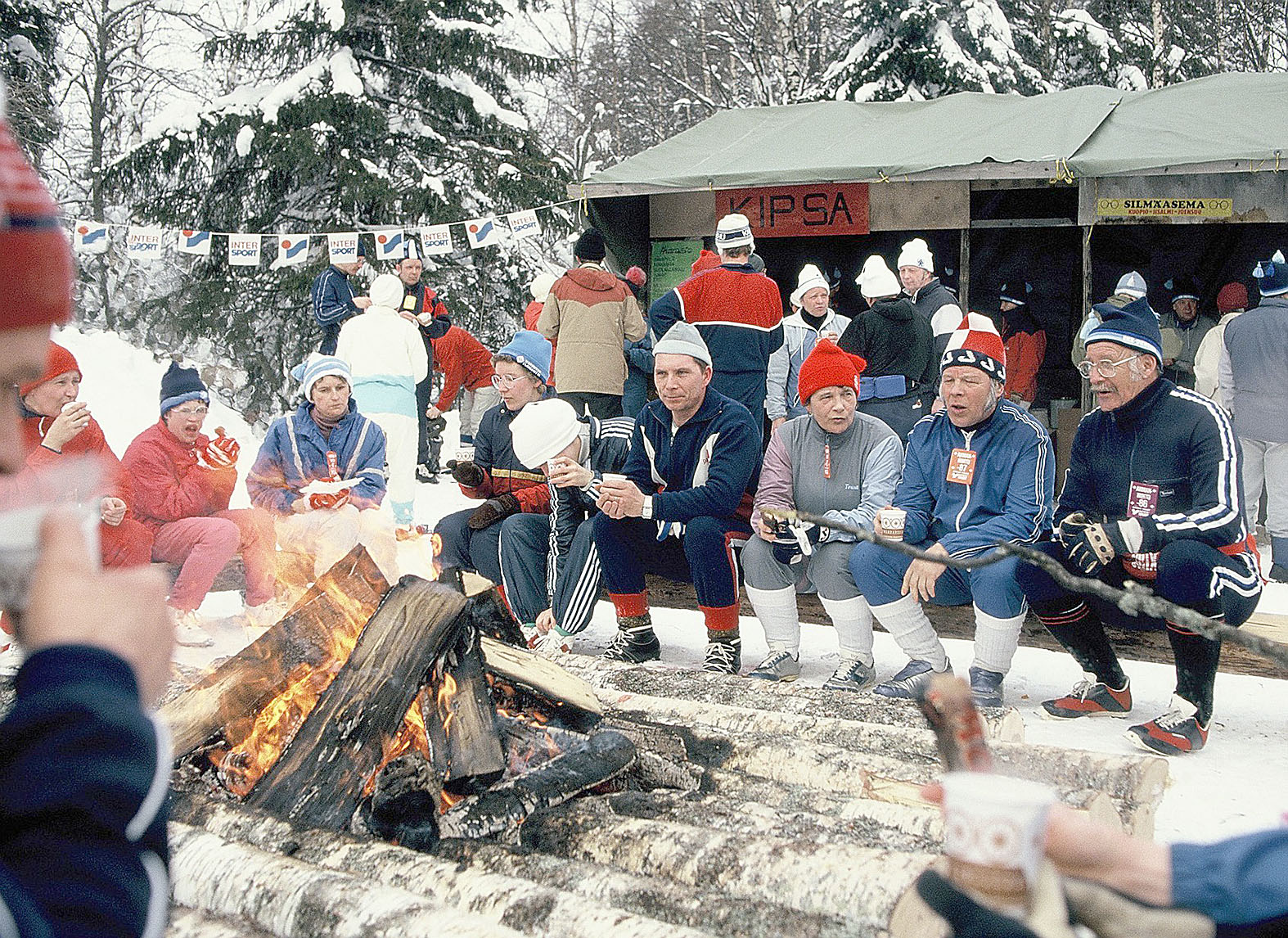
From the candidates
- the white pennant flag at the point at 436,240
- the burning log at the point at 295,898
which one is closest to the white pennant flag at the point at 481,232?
the white pennant flag at the point at 436,240

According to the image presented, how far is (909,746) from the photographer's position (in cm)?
348

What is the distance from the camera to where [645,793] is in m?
3.24

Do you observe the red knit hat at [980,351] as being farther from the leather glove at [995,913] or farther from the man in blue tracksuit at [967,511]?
the leather glove at [995,913]

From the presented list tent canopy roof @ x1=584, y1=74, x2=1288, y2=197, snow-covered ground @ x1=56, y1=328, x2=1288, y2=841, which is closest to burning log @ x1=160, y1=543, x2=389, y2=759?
snow-covered ground @ x1=56, y1=328, x2=1288, y2=841

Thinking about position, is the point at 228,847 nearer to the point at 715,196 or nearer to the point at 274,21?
the point at 715,196

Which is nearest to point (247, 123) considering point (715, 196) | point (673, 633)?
point (715, 196)

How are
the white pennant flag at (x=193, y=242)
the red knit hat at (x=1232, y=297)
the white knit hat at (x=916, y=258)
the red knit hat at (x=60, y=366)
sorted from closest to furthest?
the red knit hat at (x=60, y=366) < the white knit hat at (x=916, y=258) < the red knit hat at (x=1232, y=297) < the white pennant flag at (x=193, y=242)

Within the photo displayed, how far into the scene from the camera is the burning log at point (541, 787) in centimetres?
295

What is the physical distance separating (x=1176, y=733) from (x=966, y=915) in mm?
3427

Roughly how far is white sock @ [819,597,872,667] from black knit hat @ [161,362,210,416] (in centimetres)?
337

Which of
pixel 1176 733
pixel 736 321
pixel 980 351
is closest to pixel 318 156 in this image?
pixel 736 321

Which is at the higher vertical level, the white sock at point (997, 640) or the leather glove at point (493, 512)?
the leather glove at point (493, 512)

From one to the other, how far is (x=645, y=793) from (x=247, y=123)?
480 inches

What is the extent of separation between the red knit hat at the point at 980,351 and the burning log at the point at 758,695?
1.55 metres
